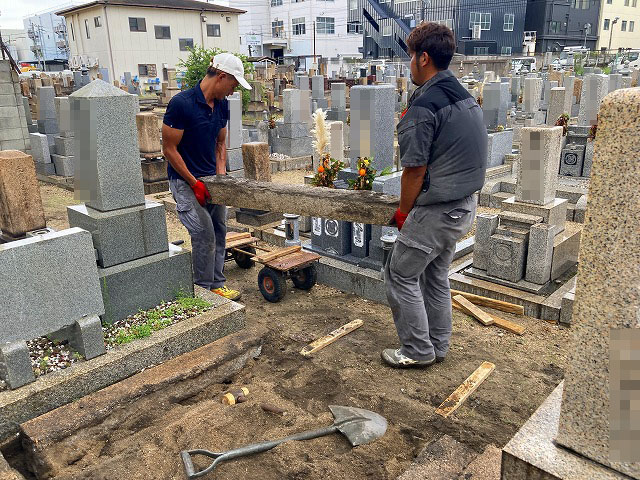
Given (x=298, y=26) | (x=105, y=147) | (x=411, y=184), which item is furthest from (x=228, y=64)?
(x=298, y=26)

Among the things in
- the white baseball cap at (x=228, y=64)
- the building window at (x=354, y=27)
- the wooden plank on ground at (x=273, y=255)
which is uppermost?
the building window at (x=354, y=27)

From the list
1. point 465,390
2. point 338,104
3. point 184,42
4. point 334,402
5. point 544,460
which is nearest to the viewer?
point 544,460

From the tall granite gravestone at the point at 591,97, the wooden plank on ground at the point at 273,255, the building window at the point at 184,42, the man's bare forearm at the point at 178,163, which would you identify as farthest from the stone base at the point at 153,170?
the building window at the point at 184,42

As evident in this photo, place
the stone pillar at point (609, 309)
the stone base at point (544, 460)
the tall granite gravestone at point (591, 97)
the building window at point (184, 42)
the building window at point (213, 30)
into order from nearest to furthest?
1. the stone pillar at point (609, 309)
2. the stone base at point (544, 460)
3. the tall granite gravestone at point (591, 97)
4. the building window at point (184, 42)
5. the building window at point (213, 30)

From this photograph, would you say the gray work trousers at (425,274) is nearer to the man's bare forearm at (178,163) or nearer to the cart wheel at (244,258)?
the man's bare forearm at (178,163)

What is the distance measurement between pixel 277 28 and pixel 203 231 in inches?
2140

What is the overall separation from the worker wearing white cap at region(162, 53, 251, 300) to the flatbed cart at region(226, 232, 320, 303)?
2.09 feet

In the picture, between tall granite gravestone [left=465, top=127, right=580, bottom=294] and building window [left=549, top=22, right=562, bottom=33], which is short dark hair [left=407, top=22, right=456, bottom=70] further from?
building window [left=549, top=22, right=562, bottom=33]

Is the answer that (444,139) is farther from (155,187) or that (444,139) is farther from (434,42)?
(155,187)

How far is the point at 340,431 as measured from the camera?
10.0ft

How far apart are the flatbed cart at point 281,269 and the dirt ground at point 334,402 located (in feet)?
1.22

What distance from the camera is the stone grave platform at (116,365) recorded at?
A: 306 cm

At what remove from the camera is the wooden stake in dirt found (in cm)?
416

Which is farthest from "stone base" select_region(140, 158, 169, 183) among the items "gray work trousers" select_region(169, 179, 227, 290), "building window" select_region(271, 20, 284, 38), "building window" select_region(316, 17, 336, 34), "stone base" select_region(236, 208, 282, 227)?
"building window" select_region(271, 20, 284, 38)
